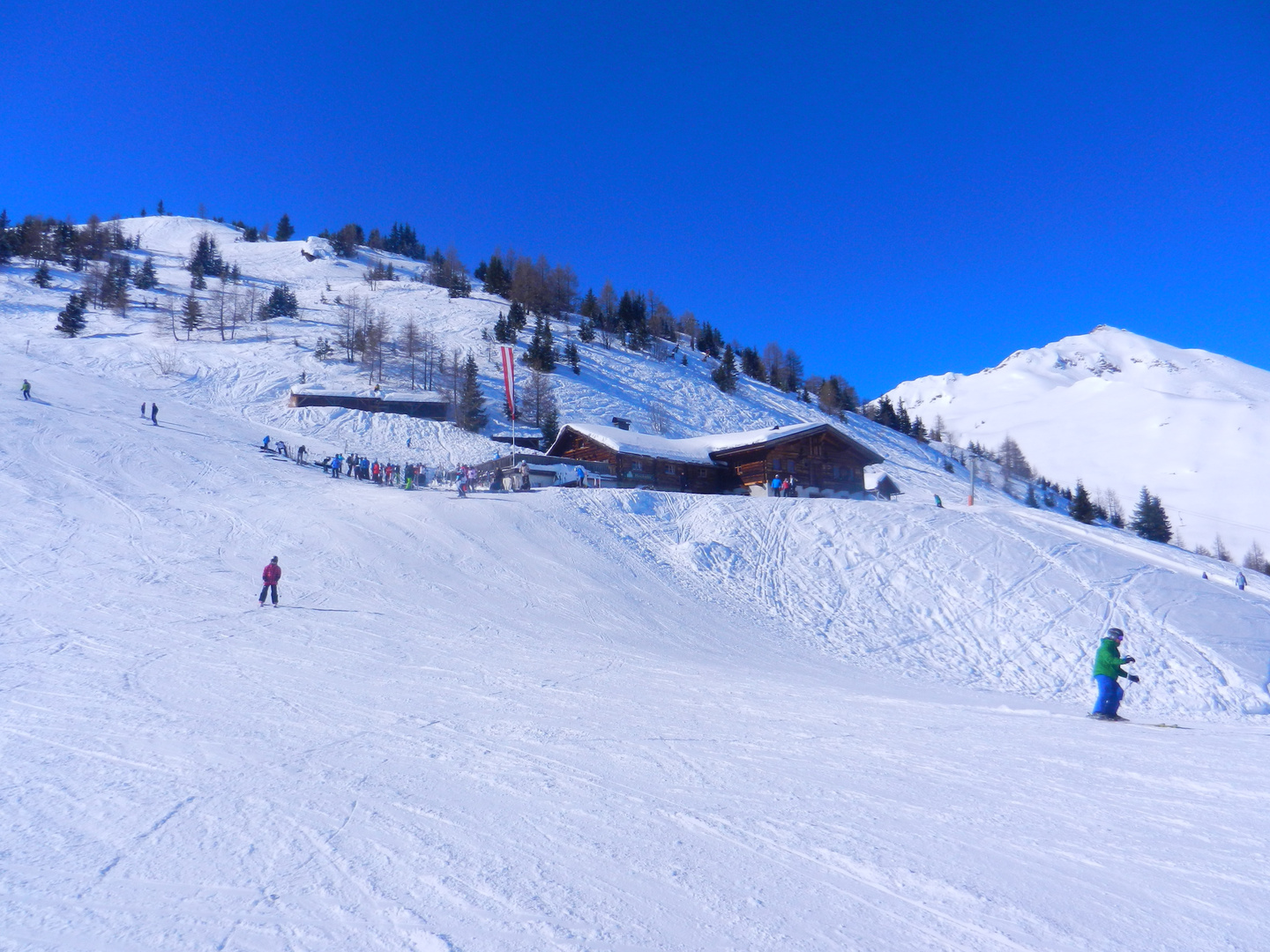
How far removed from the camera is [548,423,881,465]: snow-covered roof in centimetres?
3772

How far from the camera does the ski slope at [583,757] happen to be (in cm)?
349

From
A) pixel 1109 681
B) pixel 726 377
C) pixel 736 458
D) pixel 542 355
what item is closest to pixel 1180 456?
pixel 726 377

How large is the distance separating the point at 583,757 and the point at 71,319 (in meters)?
78.5

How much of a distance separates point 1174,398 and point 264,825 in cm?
24437

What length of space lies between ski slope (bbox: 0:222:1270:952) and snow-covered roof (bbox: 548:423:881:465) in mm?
16268

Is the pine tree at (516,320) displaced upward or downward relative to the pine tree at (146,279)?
downward

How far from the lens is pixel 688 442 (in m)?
41.9

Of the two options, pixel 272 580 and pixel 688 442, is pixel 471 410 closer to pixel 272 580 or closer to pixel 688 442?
pixel 688 442

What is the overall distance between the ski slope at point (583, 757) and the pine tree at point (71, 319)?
53704mm

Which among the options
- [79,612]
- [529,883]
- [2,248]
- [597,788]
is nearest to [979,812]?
[597,788]

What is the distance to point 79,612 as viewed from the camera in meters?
13.1

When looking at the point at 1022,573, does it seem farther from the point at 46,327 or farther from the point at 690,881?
the point at 46,327

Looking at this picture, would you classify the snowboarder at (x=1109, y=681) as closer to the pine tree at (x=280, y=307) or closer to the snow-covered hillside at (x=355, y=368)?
the snow-covered hillside at (x=355, y=368)

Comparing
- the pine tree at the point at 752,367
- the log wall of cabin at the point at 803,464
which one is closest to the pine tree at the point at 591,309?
the pine tree at the point at 752,367
